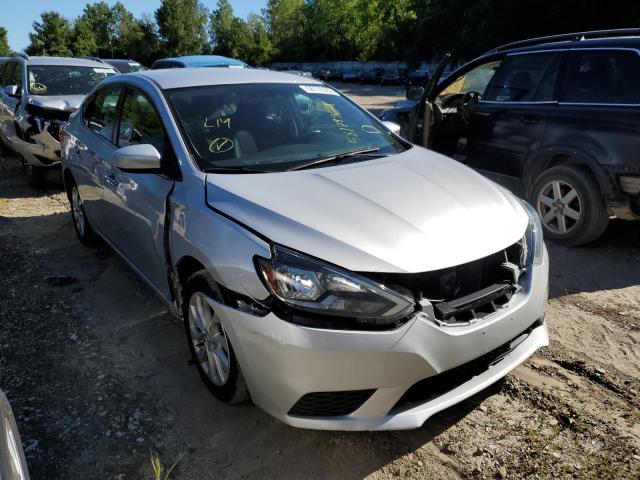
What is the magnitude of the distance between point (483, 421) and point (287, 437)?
966 mm

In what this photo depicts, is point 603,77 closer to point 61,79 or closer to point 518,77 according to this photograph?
→ point 518,77

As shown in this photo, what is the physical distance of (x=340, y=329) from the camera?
2.02m

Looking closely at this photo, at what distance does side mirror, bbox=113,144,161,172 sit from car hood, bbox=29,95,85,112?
14.9 feet

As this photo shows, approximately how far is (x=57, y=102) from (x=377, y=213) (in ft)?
19.4

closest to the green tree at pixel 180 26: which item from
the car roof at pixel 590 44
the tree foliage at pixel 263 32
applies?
the tree foliage at pixel 263 32

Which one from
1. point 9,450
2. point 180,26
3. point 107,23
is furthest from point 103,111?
point 107,23

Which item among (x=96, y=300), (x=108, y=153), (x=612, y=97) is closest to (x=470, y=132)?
(x=612, y=97)

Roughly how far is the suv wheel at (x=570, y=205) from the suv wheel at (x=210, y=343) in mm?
3549

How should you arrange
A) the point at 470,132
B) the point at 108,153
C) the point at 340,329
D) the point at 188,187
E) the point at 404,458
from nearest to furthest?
the point at 340,329 → the point at 404,458 → the point at 188,187 → the point at 108,153 → the point at 470,132

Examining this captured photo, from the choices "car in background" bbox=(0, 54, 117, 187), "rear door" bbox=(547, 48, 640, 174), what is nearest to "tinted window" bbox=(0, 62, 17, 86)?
"car in background" bbox=(0, 54, 117, 187)

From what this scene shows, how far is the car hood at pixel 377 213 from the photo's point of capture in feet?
6.98

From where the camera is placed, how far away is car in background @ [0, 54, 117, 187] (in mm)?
6887

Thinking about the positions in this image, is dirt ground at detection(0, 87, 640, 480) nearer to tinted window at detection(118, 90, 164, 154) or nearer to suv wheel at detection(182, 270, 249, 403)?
suv wheel at detection(182, 270, 249, 403)

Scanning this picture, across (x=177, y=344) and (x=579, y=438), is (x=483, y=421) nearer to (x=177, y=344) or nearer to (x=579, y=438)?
(x=579, y=438)
